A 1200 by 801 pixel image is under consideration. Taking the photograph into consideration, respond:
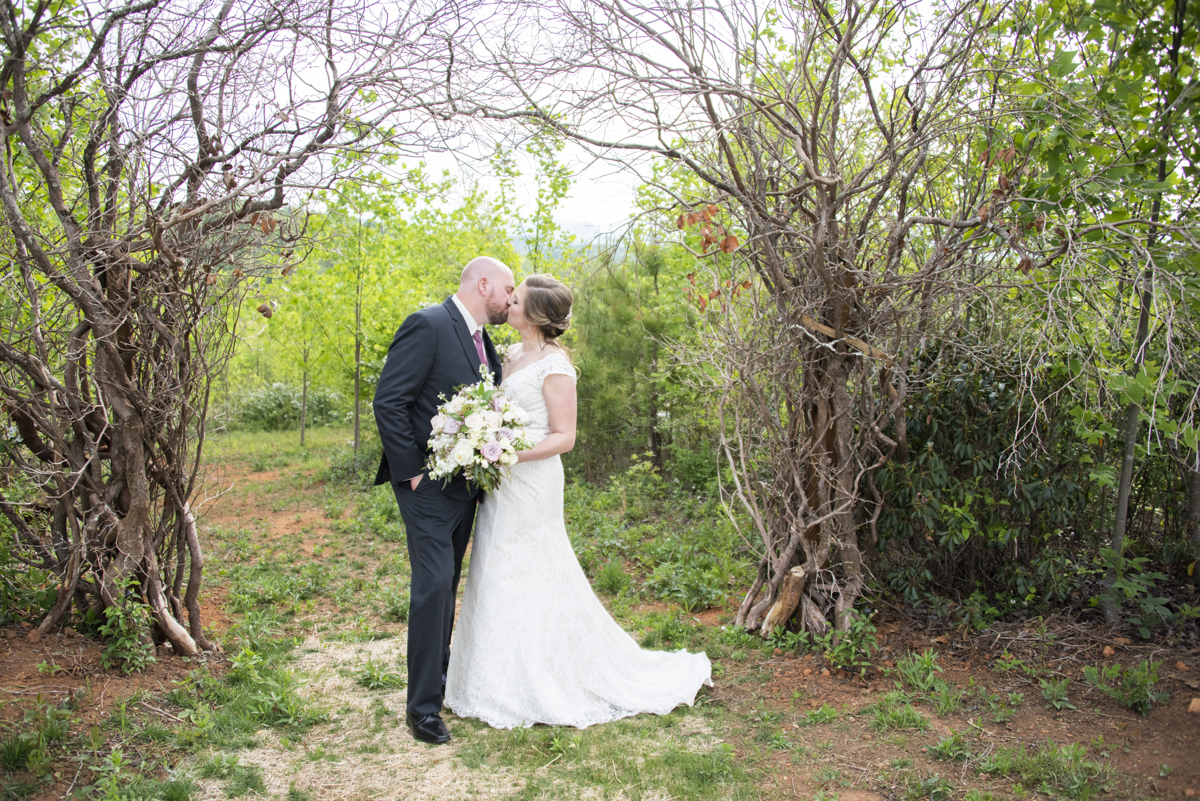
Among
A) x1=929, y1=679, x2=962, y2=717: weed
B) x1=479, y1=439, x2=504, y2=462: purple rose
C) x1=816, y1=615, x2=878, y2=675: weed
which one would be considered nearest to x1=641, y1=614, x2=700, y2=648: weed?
x1=816, y1=615, x2=878, y2=675: weed

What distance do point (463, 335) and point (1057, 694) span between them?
3.51 metres

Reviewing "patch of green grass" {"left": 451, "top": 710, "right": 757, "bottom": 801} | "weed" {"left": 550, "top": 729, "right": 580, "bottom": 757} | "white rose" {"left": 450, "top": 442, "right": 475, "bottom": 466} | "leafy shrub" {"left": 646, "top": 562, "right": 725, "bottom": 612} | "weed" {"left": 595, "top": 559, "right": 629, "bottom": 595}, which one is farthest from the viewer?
"weed" {"left": 595, "top": 559, "right": 629, "bottom": 595}

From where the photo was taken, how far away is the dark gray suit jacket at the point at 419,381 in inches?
143

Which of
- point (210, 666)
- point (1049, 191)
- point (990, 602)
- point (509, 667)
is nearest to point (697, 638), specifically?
point (509, 667)

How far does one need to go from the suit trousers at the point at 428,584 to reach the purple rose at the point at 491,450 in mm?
329

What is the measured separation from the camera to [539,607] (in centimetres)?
392

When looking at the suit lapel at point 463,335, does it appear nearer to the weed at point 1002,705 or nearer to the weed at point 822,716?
the weed at point 822,716

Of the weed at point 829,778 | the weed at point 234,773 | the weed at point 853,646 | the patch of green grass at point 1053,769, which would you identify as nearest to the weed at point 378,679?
the weed at point 234,773

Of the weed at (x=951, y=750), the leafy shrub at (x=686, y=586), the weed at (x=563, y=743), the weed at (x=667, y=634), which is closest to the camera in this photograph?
the weed at (x=951, y=750)

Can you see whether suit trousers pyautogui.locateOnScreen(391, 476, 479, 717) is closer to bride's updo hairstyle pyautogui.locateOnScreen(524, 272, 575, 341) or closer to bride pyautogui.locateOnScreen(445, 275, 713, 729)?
bride pyautogui.locateOnScreen(445, 275, 713, 729)

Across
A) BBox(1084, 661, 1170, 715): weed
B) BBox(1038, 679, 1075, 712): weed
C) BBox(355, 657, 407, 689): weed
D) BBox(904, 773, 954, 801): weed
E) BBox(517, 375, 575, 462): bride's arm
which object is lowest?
BBox(355, 657, 407, 689): weed

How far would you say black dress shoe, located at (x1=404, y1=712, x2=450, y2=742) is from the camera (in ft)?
11.5

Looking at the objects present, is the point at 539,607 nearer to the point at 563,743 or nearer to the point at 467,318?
the point at 563,743

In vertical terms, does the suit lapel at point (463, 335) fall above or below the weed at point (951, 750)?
above
